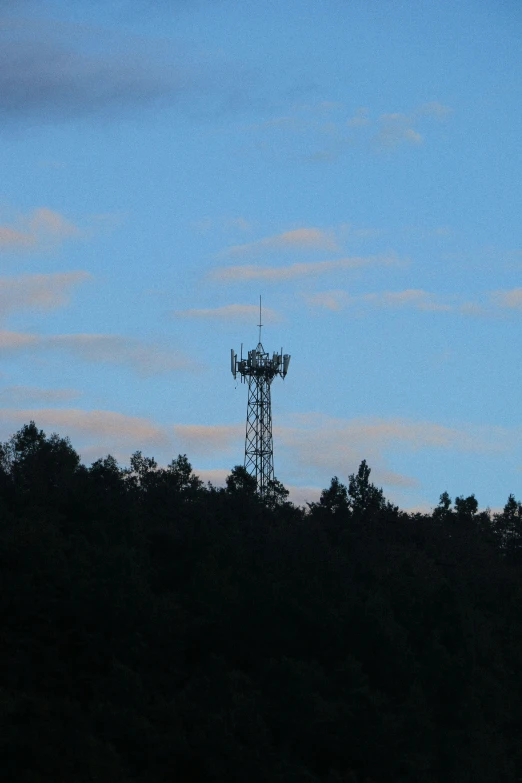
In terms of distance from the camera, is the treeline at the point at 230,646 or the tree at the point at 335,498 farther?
the tree at the point at 335,498

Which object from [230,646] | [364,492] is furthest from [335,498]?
[230,646]

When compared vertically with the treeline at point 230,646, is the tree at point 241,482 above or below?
above

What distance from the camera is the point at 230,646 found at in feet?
137

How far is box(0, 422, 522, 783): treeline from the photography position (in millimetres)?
35000

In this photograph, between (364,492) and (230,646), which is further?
(364,492)

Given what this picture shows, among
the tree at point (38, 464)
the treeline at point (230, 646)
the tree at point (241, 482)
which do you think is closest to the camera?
the treeline at point (230, 646)

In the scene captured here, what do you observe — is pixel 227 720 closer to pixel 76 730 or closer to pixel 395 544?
pixel 76 730

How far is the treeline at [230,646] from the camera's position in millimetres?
35000

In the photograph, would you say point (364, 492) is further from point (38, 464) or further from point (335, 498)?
point (38, 464)

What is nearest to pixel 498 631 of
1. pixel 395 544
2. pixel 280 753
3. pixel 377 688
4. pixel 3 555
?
pixel 395 544

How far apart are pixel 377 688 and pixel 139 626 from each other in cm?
837

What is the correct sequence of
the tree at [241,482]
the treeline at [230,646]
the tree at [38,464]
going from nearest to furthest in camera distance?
the treeline at [230,646] → the tree at [38,464] → the tree at [241,482]

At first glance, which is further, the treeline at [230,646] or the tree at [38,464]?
the tree at [38,464]

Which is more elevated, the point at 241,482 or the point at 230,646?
the point at 241,482
